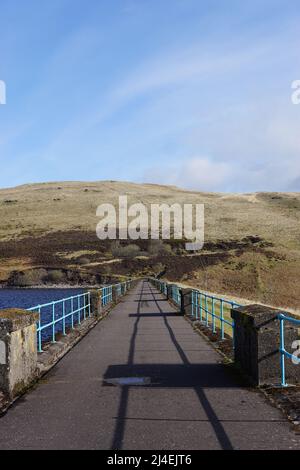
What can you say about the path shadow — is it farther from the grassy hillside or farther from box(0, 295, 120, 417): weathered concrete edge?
the grassy hillside

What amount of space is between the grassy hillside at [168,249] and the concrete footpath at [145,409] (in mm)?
43151

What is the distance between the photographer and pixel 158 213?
127625 mm

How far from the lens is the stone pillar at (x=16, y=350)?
303 inches

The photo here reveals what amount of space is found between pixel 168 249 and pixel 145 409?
8621cm

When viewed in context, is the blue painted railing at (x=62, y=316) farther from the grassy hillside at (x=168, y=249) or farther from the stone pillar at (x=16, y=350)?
the grassy hillside at (x=168, y=249)

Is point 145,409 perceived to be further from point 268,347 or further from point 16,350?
point 268,347

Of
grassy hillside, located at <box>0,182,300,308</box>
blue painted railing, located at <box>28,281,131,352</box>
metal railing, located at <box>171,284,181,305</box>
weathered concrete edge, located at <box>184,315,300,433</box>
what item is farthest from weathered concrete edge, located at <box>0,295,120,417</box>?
grassy hillside, located at <box>0,182,300,308</box>

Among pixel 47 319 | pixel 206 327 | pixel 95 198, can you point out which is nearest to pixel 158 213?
pixel 95 198

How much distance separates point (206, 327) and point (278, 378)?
339 inches

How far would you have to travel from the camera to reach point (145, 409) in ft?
23.5

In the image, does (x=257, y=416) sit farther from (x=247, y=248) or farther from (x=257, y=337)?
(x=247, y=248)

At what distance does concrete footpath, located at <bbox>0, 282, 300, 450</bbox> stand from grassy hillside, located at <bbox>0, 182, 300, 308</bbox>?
43.2m

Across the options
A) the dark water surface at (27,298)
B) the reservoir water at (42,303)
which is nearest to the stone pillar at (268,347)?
the reservoir water at (42,303)

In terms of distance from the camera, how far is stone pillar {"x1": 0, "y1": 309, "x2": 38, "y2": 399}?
7695 millimetres
